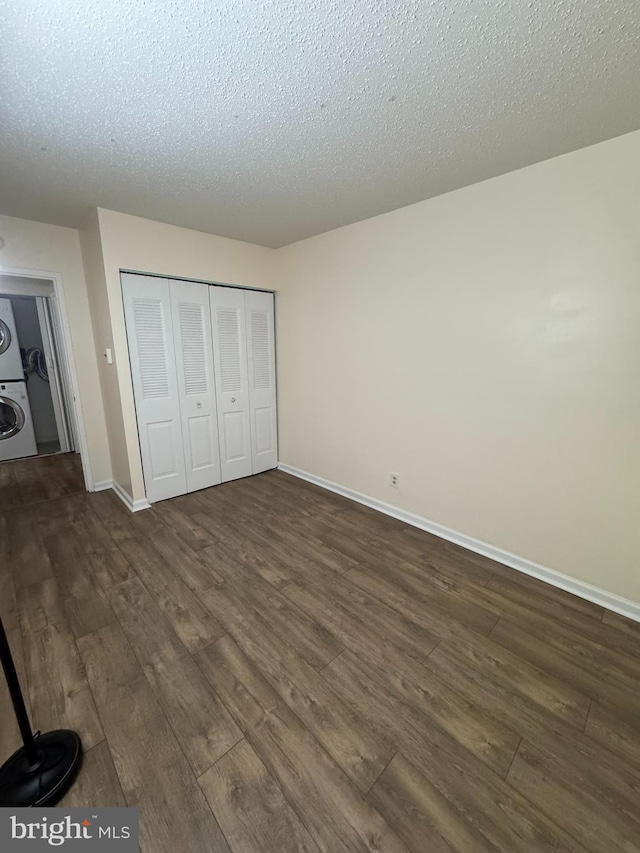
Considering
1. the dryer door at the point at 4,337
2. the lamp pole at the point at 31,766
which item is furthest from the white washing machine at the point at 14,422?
the lamp pole at the point at 31,766

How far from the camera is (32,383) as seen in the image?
4.77 meters

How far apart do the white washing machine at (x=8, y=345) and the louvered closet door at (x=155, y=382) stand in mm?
2797

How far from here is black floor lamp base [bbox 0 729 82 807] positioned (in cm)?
102

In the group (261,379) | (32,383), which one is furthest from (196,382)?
(32,383)

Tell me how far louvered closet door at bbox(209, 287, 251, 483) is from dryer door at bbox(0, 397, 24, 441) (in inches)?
119

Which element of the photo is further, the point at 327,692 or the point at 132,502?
the point at 132,502

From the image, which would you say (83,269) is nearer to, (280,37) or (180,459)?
(180,459)

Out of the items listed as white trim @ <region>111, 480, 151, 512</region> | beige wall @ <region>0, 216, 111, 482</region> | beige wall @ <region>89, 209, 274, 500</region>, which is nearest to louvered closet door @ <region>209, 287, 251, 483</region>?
beige wall @ <region>89, 209, 274, 500</region>

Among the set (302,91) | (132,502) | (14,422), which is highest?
(302,91)

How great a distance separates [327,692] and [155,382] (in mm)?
2653

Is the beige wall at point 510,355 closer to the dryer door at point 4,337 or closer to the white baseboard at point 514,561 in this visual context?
the white baseboard at point 514,561

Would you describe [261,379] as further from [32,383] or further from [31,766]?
[32,383]

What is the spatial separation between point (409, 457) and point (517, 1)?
2348 millimetres

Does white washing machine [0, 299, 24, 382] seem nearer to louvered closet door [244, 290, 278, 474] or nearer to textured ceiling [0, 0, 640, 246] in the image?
textured ceiling [0, 0, 640, 246]
